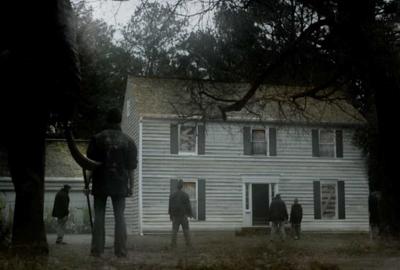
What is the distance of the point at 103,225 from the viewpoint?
8.82 meters

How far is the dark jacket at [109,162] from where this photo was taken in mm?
8672

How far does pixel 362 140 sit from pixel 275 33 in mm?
20556

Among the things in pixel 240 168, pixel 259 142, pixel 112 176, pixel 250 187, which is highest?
pixel 259 142

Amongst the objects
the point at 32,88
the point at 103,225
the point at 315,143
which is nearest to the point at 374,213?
the point at 103,225

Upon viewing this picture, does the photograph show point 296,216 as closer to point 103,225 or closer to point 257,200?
point 257,200

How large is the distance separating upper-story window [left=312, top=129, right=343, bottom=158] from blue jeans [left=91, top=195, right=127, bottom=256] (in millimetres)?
28653

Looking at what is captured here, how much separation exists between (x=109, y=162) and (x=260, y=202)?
27073mm

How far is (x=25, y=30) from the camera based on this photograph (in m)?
6.12

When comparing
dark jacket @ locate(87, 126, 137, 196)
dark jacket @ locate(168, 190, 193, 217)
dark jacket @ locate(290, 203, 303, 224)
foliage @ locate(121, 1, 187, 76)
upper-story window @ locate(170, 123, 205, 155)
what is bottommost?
dark jacket @ locate(290, 203, 303, 224)

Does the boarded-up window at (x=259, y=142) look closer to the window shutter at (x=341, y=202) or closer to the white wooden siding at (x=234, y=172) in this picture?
the white wooden siding at (x=234, y=172)

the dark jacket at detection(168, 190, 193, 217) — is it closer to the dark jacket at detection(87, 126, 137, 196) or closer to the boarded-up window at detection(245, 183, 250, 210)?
the dark jacket at detection(87, 126, 137, 196)

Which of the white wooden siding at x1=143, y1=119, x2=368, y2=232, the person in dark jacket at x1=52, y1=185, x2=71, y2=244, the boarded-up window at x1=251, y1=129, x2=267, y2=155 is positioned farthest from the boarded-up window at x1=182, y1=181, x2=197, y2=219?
the person in dark jacket at x1=52, y1=185, x2=71, y2=244

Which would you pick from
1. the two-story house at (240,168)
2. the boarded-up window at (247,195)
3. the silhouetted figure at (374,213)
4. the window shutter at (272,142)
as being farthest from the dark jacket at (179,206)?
the window shutter at (272,142)

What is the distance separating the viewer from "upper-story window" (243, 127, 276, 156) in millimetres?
35344
